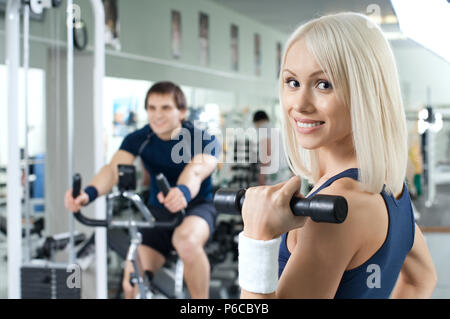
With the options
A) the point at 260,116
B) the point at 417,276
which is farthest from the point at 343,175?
the point at 260,116

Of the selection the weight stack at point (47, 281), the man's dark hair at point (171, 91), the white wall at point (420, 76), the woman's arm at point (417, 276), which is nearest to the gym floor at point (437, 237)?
the weight stack at point (47, 281)

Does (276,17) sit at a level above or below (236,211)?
above

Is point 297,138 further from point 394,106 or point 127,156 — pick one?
point 127,156

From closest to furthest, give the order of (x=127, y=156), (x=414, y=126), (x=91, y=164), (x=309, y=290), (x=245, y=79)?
(x=309, y=290)
(x=414, y=126)
(x=127, y=156)
(x=91, y=164)
(x=245, y=79)

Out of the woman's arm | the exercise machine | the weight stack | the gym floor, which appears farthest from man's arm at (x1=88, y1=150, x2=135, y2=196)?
the woman's arm

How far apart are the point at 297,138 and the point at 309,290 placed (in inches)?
10.0

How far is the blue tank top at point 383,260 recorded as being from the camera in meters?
0.86

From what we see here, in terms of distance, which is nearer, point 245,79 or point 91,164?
point 91,164

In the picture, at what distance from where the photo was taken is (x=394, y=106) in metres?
0.85

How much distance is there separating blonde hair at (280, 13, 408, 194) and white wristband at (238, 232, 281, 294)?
0.18m

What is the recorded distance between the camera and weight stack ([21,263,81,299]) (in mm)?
2531

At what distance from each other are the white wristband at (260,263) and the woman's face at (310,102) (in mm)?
197

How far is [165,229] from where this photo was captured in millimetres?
2801
